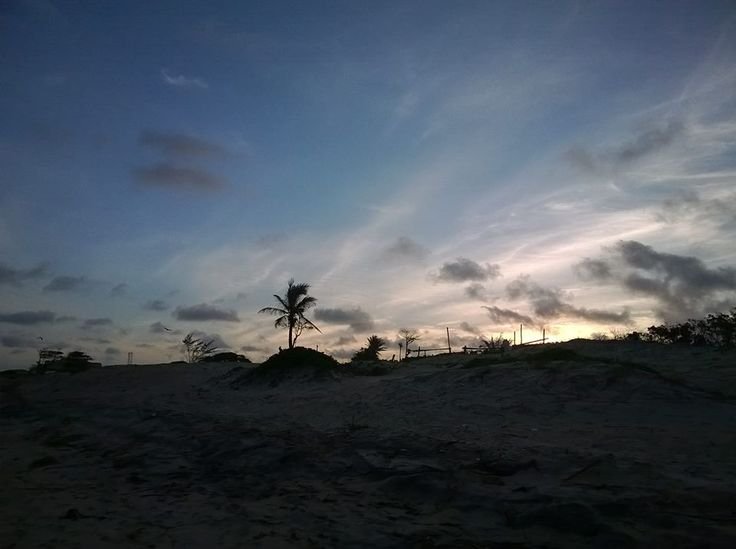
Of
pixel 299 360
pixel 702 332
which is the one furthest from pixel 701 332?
pixel 299 360

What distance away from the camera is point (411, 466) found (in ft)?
22.8

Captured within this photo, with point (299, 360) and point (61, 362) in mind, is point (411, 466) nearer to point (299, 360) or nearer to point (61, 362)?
point (299, 360)

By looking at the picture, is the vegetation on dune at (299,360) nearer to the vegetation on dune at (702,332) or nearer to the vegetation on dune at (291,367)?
the vegetation on dune at (291,367)

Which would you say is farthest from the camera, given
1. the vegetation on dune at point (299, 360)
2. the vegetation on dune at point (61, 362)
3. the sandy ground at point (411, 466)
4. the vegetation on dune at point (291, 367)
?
the vegetation on dune at point (61, 362)

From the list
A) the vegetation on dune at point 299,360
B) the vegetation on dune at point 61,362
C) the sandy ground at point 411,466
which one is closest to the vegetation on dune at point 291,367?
the vegetation on dune at point 299,360

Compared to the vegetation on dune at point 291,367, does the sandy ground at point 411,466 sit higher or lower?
lower

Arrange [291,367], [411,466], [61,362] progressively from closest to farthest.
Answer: [411,466] < [291,367] < [61,362]

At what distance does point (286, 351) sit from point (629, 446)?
14226 mm

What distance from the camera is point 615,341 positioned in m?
19.7

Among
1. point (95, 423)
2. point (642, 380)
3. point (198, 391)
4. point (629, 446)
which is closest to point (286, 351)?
point (198, 391)

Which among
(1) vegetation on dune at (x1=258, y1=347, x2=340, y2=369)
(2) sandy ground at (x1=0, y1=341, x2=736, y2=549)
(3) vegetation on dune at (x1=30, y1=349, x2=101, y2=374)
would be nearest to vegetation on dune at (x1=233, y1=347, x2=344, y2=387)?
(1) vegetation on dune at (x1=258, y1=347, x2=340, y2=369)

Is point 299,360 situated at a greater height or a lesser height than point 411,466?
greater

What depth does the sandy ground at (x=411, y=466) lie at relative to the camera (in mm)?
5051

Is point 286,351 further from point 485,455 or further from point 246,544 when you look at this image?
point 246,544
